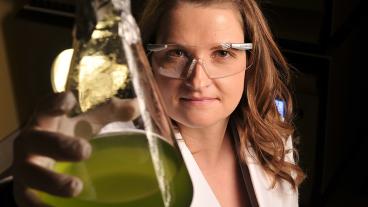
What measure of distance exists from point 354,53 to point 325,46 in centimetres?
47

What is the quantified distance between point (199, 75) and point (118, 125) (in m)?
0.31

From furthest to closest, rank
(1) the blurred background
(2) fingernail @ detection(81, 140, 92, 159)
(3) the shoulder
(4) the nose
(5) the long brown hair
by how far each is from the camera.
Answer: (1) the blurred background < (3) the shoulder < (5) the long brown hair < (4) the nose < (2) fingernail @ detection(81, 140, 92, 159)

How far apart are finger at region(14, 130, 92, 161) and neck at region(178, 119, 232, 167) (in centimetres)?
47

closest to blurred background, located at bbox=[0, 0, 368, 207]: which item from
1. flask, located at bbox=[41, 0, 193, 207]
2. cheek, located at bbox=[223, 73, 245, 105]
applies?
cheek, located at bbox=[223, 73, 245, 105]

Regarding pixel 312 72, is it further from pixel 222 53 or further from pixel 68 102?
pixel 68 102

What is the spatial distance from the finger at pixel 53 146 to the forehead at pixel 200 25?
14.1 inches

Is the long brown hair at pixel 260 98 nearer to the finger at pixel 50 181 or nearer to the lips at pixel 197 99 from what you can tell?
the lips at pixel 197 99

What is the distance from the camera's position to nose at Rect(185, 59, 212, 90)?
0.72 metres

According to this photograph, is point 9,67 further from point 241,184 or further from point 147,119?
point 147,119

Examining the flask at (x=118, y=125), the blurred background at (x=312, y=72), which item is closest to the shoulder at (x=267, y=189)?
the flask at (x=118, y=125)

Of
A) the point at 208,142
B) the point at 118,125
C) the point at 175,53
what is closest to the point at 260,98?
the point at 208,142

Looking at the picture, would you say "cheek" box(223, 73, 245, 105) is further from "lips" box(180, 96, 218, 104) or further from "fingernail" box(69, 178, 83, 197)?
"fingernail" box(69, 178, 83, 197)

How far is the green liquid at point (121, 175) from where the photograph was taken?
391 millimetres

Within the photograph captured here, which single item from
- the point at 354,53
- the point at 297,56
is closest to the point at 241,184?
the point at 297,56
